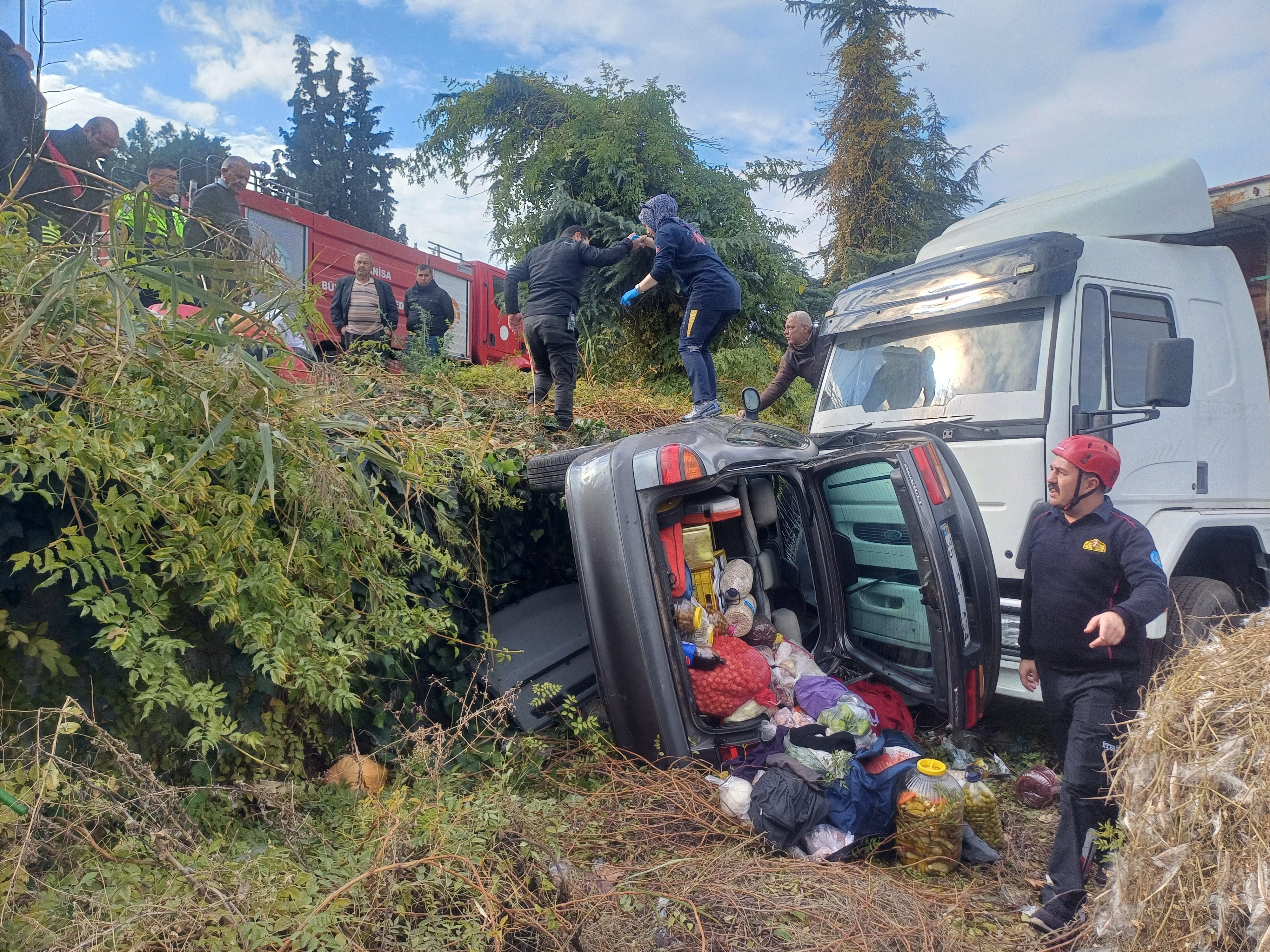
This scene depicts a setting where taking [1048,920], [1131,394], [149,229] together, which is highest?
[149,229]

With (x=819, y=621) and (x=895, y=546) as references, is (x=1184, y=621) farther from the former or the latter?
(x=819, y=621)

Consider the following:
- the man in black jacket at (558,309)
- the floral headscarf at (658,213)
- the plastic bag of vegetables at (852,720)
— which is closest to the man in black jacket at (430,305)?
the man in black jacket at (558,309)

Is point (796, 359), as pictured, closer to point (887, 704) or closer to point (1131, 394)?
point (1131, 394)

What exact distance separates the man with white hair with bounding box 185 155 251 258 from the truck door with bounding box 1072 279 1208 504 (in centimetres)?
423

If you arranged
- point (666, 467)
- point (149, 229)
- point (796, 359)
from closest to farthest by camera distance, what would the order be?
point (149, 229)
point (666, 467)
point (796, 359)

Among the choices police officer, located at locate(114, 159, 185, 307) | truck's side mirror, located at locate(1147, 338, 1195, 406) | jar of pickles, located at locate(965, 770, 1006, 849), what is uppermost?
police officer, located at locate(114, 159, 185, 307)

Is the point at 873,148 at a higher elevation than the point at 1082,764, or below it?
higher

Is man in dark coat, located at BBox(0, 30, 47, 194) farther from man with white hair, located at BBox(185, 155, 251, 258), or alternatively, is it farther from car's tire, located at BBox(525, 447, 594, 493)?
car's tire, located at BBox(525, 447, 594, 493)

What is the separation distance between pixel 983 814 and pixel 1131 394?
2.79 meters

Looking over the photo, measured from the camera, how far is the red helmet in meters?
3.18

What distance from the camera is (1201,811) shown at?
184 cm

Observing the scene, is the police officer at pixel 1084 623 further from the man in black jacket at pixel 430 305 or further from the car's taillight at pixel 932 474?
the man in black jacket at pixel 430 305

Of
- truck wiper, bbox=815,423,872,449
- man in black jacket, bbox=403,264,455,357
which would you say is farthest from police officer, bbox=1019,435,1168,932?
man in black jacket, bbox=403,264,455,357

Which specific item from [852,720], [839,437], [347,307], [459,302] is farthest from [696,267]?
[459,302]
